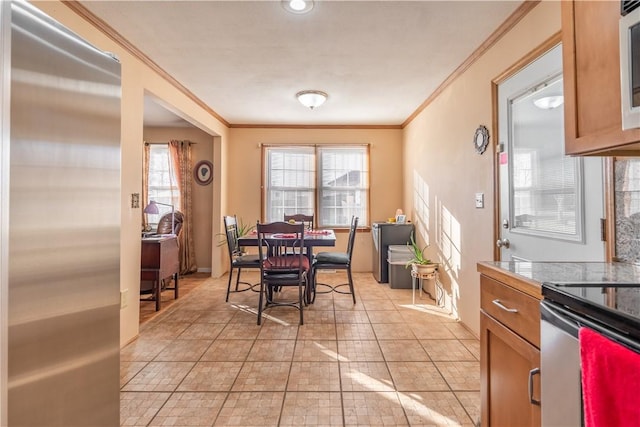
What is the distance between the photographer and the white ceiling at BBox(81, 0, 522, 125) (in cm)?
216

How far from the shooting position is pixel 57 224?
2.87ft

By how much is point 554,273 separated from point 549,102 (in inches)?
49.3

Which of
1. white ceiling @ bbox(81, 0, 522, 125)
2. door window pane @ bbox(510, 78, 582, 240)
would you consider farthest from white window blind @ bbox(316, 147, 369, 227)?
door window pane @ bbox(510, 78, 582, 240)

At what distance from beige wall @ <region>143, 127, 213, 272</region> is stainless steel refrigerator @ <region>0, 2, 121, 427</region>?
446 centimetres

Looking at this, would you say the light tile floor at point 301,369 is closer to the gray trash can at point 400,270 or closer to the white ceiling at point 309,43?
the gray trash can at point 400,270

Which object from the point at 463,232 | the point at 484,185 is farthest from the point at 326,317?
the point at 484,185

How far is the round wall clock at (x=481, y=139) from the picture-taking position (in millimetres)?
2559

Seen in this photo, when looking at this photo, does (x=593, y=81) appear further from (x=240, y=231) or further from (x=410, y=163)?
(x=240, y=231)

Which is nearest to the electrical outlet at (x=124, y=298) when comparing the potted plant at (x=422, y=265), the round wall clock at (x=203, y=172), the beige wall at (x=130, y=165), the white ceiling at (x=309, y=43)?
the beige wall at (x=130, y=165)

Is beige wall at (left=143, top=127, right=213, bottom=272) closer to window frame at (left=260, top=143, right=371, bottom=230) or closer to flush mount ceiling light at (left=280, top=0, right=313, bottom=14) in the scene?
window frame at (left=260, top=143, right=371, bottom=230)

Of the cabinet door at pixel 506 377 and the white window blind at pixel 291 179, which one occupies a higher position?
the white window blind at pixel 291 179

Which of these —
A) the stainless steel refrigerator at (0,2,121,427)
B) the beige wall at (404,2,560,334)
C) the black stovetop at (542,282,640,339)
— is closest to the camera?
the black stovetop at (542,282,640,339)

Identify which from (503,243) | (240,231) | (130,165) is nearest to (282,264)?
(130,165)

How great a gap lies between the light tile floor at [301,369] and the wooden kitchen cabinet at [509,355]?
561 millimetres
